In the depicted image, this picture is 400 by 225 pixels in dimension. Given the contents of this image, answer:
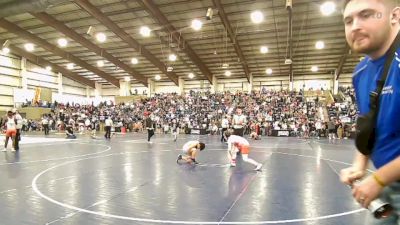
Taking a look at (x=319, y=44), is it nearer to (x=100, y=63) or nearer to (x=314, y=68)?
(x=314, y=68)

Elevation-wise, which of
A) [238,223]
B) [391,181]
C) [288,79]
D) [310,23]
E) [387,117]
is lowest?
[238,223]

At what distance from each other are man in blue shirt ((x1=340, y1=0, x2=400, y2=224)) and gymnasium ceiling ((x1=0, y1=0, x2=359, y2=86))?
19.7m

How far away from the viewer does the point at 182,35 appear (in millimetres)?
30516

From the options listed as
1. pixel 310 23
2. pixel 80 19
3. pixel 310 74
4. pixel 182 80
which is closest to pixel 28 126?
pixel 80 19

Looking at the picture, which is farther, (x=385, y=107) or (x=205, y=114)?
(x=205, y=114)

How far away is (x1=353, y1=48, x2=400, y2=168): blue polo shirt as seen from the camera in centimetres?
133

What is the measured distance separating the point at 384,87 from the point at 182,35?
30174 millimetres

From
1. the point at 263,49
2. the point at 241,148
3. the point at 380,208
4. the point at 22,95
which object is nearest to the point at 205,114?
the point at 263,49

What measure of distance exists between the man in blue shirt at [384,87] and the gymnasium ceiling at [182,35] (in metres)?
19.7

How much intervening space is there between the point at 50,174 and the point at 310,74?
125ft

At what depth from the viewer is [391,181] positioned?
1.31 m

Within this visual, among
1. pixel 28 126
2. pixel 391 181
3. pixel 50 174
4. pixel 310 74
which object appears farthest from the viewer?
pixel 310 74

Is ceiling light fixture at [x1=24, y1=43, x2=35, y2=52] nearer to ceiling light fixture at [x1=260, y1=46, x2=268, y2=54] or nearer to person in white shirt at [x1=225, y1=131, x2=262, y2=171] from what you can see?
ceiling light fixture at [x1=260, y1=46, x2=268, y2=54]

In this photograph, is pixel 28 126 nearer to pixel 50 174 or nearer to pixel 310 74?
pixel 50 174
